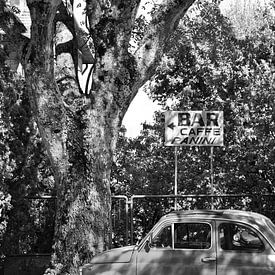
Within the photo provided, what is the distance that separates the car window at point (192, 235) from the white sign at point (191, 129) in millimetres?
5003

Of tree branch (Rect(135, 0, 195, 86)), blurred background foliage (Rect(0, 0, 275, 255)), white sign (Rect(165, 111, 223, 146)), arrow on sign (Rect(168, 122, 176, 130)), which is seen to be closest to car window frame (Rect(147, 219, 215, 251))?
tree branch (Rect(135, 0, 195, 86))

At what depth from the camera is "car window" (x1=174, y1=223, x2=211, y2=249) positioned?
26.8ft

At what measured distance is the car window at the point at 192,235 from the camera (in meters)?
8.16

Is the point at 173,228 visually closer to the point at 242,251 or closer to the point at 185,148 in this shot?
the point at 242,251

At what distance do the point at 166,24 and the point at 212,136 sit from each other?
3.61 metres

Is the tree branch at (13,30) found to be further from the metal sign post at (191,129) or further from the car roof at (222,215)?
the metal sign post at (191,129)

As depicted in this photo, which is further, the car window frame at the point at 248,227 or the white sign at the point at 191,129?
the white sign at the point at 191,129

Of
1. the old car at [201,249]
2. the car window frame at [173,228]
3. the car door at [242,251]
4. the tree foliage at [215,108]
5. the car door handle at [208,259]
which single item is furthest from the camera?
the tree foliage at [215,108]

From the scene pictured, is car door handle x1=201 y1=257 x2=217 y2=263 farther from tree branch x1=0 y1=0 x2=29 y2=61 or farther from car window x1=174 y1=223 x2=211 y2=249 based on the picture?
tree branch x1=0 y1=0 x2=29 y2=61

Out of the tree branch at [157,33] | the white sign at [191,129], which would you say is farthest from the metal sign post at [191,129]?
the tree branch at [157,33]

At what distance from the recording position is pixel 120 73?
33.0 feet

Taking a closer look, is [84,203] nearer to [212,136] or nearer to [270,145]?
[212,136]

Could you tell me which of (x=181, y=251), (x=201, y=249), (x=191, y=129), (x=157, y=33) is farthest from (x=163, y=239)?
(x=191, y=129)

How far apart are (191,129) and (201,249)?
5.40 metres
